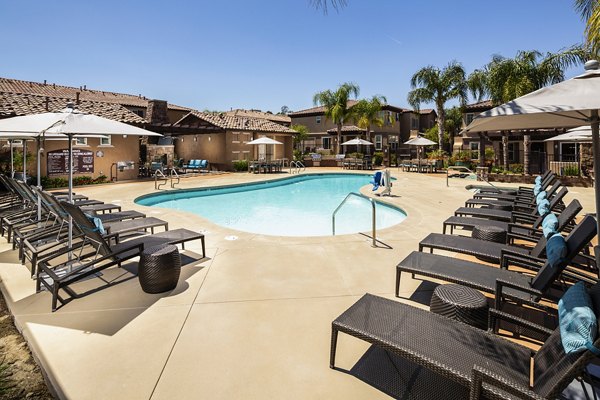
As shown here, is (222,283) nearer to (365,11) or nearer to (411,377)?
(411,377)

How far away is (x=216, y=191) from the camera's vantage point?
58.9 feet

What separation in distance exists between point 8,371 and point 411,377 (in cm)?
365

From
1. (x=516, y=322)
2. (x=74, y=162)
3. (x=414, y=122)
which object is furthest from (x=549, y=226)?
(x=414, y=122)

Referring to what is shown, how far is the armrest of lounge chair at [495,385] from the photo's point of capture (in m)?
1.89

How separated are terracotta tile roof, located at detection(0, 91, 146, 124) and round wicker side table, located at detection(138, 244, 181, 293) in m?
17.3

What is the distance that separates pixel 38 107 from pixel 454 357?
75.5 feet

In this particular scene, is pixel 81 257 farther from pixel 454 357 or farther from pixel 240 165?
pixel 240 165

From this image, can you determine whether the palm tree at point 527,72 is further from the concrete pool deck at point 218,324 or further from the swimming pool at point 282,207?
the concrete pool deck at point 218,324

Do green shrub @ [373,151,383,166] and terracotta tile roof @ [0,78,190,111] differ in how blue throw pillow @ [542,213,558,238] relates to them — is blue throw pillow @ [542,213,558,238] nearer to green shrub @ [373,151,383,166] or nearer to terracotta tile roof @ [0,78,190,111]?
green shrub @ [373,151,383,166]

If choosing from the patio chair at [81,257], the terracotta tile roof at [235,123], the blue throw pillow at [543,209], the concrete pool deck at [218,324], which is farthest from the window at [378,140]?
the patio chair at [81,257]

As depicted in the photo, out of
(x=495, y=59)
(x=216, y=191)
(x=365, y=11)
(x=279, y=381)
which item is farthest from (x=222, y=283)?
(x=495, y=59)

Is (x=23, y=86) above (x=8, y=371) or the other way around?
above

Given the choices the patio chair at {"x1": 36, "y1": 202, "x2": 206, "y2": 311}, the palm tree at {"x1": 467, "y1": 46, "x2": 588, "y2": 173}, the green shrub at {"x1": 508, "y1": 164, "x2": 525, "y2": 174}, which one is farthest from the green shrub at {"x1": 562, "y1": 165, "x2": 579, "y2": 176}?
the patio chair at {"x1": 36, "y1": 202, "x2": 206, "y2": 311}

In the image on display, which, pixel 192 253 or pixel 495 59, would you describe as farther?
pixel 495 59
